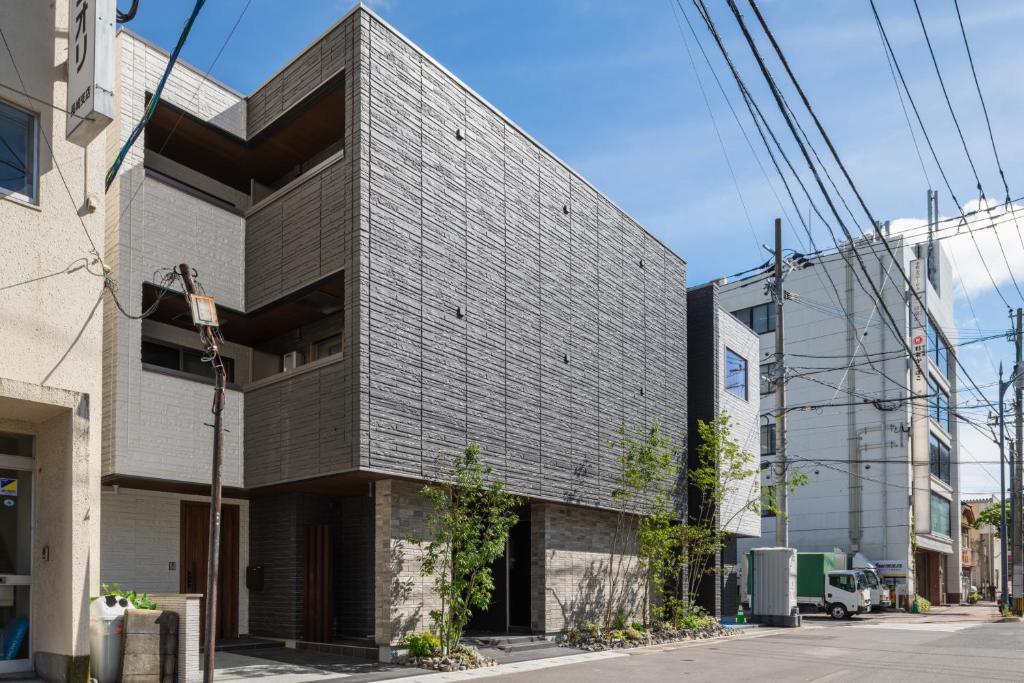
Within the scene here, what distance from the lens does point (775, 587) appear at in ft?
94.3

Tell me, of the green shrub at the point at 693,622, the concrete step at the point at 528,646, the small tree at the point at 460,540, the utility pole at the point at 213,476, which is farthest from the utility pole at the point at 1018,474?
the utility pole at the point at 213,476

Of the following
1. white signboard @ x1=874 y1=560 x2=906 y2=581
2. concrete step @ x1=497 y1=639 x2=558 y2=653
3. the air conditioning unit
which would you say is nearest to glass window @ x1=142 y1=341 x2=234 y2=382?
the air conditioning unit

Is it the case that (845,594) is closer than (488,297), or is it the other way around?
(488,297)

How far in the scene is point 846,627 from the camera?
29.0 meters

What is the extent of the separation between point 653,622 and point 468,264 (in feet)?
34.1

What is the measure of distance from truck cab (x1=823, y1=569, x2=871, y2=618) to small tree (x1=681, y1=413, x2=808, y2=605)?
39.3ft

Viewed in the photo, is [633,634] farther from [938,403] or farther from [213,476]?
[938,403]

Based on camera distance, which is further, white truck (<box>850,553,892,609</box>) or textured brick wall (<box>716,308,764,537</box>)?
white truck (<box>850,553,892,609</box>)

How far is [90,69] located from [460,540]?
996 cm

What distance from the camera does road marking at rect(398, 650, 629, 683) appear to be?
14.9m

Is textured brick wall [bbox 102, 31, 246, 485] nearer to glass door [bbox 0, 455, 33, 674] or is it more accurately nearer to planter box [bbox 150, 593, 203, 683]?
glass door [bbox 0, 455, 33, 674]

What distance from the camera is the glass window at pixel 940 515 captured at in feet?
173

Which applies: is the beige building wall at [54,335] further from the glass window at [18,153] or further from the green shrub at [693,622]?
the green shrub at [693,622]

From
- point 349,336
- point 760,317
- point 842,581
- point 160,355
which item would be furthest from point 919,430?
point 160,355
